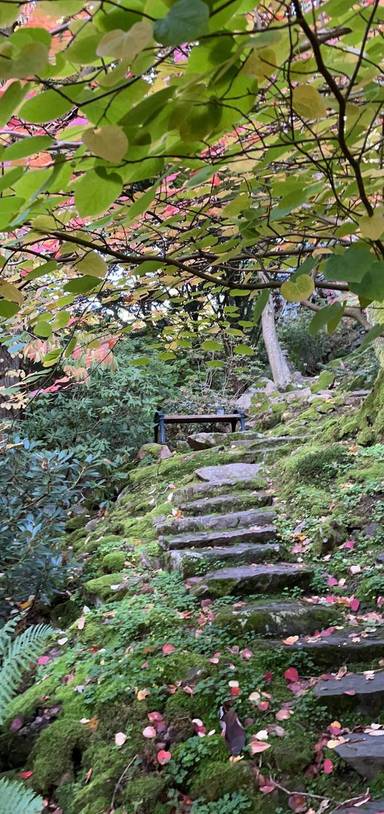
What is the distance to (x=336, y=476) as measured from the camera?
4367 mm

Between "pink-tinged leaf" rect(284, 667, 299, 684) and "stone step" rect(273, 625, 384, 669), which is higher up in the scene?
"stone step" rect(273, 625, 384, 669)

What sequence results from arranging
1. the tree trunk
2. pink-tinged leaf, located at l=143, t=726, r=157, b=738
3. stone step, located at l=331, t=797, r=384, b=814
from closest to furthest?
stone step, located at l=331, t=797, r=384, b=814
pink-tinged leaf, located at l=143, t=726, r=157, b=738
the tree trunk

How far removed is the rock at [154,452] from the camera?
23.2ft

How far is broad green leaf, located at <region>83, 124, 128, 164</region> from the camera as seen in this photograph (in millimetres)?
591

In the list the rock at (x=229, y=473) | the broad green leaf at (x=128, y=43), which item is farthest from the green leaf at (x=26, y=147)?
the rock at (x=229, y=473)

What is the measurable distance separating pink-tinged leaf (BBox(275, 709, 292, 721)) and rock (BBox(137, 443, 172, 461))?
4.82 meters

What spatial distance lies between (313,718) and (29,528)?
83.0 inches

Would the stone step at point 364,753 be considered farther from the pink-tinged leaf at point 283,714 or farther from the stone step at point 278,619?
the stone step at point 278,619

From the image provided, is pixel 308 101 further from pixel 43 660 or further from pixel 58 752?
pixel 43 660

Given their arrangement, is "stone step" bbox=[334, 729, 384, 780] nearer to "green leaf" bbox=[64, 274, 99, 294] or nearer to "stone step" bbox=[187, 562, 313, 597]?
"stone step" bbox=[187, 562, 313, 597]

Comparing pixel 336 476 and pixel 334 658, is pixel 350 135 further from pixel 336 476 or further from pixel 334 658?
pixel 336 476

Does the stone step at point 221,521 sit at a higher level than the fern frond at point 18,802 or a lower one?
higher

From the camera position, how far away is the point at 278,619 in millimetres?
2721

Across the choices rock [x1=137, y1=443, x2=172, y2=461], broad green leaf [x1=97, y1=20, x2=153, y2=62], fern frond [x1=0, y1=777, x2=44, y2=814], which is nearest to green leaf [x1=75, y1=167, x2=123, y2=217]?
broad green leaf [x1=97, y1=20, x2=153, y2=62]
